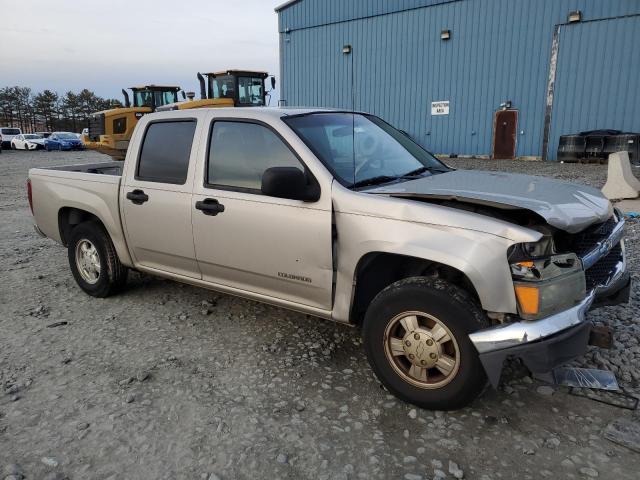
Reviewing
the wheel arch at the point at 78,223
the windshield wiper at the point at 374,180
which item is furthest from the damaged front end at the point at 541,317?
the wheel arch at the point at 78,223

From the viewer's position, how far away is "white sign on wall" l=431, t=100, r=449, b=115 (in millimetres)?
22172

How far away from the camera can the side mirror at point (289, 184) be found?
305 centimetres

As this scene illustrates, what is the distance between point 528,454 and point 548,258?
1.03m

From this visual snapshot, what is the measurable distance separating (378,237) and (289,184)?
63cm

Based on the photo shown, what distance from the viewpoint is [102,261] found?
488 cm

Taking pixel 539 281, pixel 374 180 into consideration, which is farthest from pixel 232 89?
pixel 539 281

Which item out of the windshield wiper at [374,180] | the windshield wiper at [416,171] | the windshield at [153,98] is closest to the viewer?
the windshield wiper at [374,180]

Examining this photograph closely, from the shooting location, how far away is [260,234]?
354cm

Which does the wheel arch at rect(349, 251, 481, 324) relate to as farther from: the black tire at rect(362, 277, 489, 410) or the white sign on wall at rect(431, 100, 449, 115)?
the white sign on wall at rect(431, 100, 449, 115)

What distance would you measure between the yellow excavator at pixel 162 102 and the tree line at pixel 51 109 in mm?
55116

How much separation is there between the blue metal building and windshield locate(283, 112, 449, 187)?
17.7 metres

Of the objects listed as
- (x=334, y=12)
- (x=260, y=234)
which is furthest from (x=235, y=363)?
(x=334, y=12)

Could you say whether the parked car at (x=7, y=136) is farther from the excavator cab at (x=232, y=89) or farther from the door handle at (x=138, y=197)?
the door handle at (x=138, y=197)

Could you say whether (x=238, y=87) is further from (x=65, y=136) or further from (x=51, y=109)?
(x=51, y=109)
